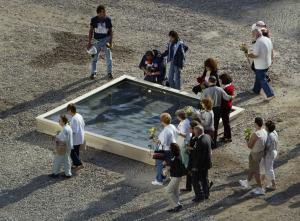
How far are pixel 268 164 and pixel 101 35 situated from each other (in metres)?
6.28

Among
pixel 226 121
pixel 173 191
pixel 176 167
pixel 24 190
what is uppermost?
pixel 226 121

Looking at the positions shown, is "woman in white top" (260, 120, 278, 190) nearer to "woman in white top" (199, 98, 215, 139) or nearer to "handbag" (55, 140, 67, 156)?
"woman in white top" (199, 98, 215, 139)

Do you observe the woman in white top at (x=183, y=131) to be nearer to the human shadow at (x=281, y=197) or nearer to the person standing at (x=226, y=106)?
the person standing at (x=226, y=106)

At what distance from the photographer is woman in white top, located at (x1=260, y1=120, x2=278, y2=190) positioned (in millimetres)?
15711

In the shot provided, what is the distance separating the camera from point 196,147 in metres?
15.2

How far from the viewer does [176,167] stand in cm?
1502

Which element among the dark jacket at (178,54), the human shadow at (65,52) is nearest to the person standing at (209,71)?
the dark jacket at (178,54)

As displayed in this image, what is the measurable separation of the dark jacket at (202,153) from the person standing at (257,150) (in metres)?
0.90

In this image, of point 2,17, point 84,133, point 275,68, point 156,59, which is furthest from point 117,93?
point 2,17

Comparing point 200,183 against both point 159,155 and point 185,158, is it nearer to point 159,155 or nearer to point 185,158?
point 185,158

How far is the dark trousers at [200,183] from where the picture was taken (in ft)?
50.7

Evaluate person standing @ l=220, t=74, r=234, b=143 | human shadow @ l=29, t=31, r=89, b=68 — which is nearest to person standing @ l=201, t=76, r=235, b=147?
person standing @ l=220, t=74, r=234, b=143

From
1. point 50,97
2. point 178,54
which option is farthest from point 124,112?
point 50,97

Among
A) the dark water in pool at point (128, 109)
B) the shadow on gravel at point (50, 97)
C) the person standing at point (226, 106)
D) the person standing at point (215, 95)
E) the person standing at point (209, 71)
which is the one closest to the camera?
the person standing at point (215, 95)
